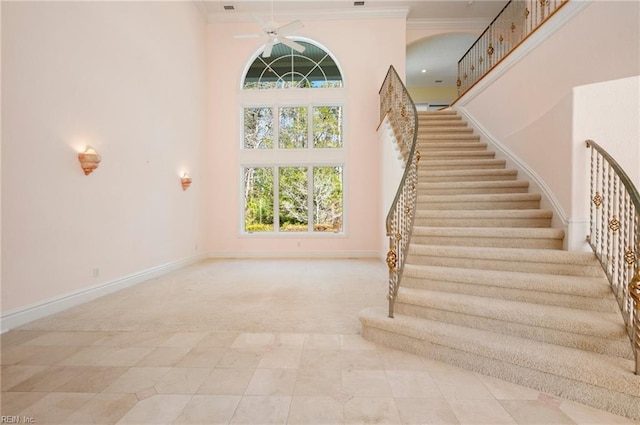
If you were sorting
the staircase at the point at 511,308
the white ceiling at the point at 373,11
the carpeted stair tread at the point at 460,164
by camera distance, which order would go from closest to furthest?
the staircase at the point at 511,308 → the carpeted stair tread at the point at 460,164 → the white ceiling at the point at 373,11

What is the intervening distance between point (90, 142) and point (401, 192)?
4.49 m

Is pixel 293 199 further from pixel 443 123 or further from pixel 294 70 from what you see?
pixel 443 123

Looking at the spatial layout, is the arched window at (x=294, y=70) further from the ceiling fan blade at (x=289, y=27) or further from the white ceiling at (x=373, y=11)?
the ceiling fan blade at (x=289, y=27)

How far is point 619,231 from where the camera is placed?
2.41 m

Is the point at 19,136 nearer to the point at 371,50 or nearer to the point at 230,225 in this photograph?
the point at 230,225

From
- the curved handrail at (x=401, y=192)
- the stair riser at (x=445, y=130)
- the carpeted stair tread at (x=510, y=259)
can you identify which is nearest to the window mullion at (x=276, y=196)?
the curved handrail at (x=401, y=192)

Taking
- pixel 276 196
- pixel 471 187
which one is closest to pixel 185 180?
pixel 276 196

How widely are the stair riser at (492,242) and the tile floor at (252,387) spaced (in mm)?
1540

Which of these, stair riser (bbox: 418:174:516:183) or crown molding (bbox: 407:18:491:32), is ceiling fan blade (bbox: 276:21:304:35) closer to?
stair riser (bbox: 418:174:516:183)

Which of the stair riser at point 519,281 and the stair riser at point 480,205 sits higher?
the stair riser at point 480,205

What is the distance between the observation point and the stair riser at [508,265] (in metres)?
2.81

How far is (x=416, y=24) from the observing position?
8594mm

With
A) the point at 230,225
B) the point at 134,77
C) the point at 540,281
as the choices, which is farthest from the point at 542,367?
the point at 230,225

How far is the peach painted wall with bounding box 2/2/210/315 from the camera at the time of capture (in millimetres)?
3361
